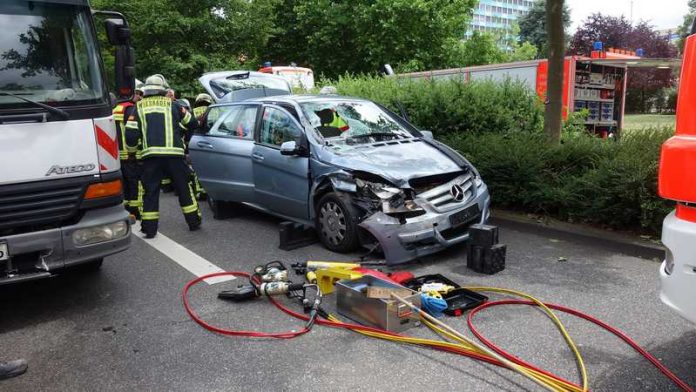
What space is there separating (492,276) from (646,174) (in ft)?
6.99

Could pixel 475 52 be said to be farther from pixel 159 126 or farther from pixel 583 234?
pixel 159 126

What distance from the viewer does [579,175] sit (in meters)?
6.65

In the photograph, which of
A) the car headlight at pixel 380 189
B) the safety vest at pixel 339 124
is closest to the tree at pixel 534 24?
the safety vest at pixel 339 124

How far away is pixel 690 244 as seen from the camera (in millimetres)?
2363

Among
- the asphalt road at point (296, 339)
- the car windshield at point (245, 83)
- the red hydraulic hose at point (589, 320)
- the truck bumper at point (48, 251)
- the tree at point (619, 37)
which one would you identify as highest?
the tree at point (619, 37)

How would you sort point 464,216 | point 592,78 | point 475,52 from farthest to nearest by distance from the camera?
1. point 475,52
2. point 592,78
3. point 464,216

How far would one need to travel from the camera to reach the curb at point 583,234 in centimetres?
552

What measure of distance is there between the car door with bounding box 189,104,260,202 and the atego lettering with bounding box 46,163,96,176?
2.88 meters

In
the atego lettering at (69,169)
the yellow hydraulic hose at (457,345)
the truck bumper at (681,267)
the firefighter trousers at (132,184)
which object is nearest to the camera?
the truck bumper at (681,267)

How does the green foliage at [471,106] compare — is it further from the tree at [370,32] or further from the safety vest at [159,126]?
the tree at [370,32]

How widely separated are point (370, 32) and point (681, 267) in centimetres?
2156

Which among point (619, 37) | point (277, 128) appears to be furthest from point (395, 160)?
point (619, 37)

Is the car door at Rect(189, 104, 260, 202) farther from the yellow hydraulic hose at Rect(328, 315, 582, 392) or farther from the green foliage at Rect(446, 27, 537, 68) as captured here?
the green foliage at Rect(446, 27, 537, 68)

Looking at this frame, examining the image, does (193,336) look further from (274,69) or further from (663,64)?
(274,69)
